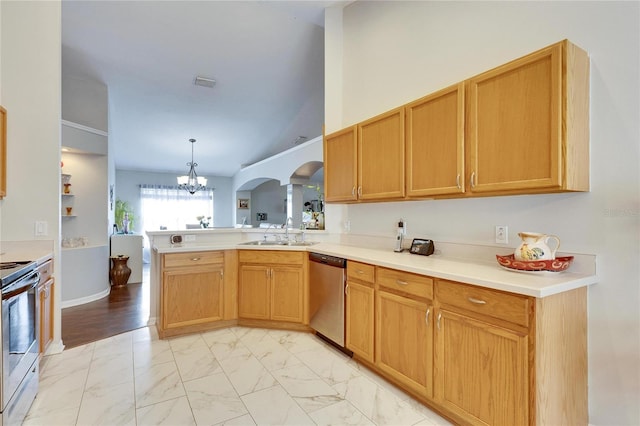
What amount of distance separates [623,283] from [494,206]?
30.4 inches

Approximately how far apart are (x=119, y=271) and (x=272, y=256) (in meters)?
3.64

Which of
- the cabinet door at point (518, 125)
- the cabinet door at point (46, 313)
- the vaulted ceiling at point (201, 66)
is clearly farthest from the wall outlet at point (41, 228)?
the cabinet door at point (518, 125)

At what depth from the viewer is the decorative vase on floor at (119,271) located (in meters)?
5.43

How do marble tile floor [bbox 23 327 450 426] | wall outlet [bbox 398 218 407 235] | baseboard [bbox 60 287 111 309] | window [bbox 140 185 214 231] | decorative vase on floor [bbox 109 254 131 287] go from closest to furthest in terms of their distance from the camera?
marble tile floor [bbox 23 327 450 426] < wall outlet [bbox 398 218 407 235] < baseboard [bbox 60 287 111 309] < decorative vase on floor [bbox 109 254 131 287] < window [bbox 140 185 214 231]

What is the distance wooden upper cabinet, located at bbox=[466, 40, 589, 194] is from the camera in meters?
1.61

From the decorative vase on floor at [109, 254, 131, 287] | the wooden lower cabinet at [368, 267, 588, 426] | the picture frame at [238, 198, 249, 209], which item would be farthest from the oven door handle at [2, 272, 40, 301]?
the picture frame at [238, 198, 249, 209]

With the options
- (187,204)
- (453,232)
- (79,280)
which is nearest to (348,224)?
(453,232)

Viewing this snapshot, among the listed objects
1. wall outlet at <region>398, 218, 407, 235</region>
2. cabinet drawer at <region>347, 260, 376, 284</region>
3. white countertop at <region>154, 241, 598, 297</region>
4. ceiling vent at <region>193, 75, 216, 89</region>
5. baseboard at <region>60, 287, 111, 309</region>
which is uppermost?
ceiling vent at <region>193, 75, 216, 89</region>

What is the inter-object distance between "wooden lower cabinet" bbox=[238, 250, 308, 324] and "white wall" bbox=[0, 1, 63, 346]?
163cm

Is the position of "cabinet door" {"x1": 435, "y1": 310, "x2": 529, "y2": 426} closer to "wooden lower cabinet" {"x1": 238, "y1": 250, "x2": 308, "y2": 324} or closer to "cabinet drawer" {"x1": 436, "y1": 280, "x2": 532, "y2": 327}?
"cabinet drawer" {"x1": 436, "y1": 280, "x2": 532, "y2": 327}

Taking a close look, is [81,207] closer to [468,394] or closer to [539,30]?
[468,394]

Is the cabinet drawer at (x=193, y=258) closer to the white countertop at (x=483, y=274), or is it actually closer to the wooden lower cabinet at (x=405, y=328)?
the white countertop at (x=483, y=274)

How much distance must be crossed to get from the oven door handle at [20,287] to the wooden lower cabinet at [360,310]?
2.11 m

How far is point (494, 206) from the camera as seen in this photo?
86.6 inches
